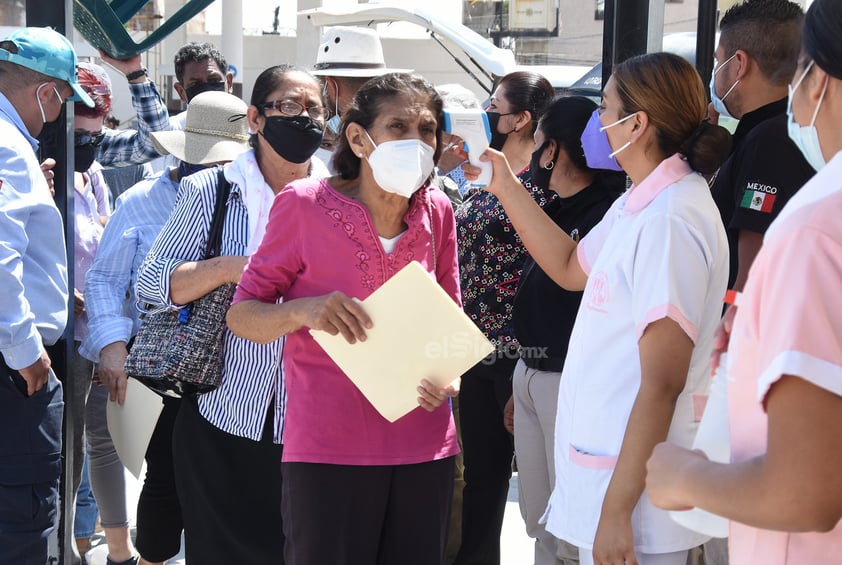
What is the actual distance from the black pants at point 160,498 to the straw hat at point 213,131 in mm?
869

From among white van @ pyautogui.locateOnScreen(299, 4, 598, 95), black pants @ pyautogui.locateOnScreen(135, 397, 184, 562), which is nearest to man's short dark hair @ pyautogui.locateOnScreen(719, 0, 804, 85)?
black pants @ pyautogui.locateOnScreen(135, 397, 184, 562)

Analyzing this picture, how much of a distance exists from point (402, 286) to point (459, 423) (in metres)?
1.82

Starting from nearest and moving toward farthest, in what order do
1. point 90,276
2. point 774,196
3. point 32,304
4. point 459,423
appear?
point 774,196
point 32,304
point 90,276
point 459,423

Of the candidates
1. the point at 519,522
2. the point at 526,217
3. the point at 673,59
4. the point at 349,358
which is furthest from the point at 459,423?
the point at 673,59

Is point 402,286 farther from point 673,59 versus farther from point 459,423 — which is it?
point 459,423

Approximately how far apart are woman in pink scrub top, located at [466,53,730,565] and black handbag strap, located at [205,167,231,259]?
1200 mm

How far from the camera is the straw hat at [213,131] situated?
3461 mm

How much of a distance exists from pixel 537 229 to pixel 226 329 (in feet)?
3.28

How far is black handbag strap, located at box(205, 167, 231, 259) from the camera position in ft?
9.75

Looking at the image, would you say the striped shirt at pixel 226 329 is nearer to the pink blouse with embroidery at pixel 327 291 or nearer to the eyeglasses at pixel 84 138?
the pink blouse with embroidery at pixel 327 291

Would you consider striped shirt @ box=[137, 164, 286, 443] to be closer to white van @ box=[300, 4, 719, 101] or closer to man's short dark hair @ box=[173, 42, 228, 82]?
man's short dark hair @ box=[173, 42, 228, 82]

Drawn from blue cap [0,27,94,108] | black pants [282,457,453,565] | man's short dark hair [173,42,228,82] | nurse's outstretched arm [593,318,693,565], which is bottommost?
black pants [282,457,453,565]

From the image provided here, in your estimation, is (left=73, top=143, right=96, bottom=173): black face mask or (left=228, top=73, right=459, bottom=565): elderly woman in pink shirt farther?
(left=73, top=143, right=96, bottom=173): black face mask

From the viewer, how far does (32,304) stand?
3.01 m
